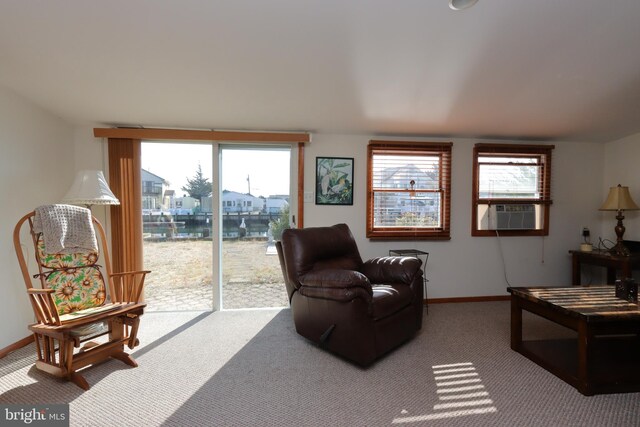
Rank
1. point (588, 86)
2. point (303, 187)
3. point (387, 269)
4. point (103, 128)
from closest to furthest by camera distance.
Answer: point (588, 86)
point (387, 269)
point (103, 128)
point (303, 187)

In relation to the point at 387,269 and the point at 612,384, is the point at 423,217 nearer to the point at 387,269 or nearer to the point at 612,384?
the point at 387,269

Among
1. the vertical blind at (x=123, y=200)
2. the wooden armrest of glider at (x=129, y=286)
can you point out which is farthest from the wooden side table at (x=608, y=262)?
the vertical blind at (x=123, y=200)

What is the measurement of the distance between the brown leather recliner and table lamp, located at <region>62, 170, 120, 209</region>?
5.16 ft

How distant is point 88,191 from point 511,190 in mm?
4481

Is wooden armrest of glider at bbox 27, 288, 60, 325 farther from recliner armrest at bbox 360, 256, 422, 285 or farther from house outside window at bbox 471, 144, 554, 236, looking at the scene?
house outside window at bbox 471, 144, 554, 236

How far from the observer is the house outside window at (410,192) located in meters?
3.51

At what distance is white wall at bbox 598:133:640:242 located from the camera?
11.4 feet

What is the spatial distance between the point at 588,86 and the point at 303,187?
269 centimetres

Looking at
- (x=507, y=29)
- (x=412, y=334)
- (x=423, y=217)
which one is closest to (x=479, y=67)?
(x=507, y=29)

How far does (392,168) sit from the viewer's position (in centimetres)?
355

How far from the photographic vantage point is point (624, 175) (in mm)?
3617

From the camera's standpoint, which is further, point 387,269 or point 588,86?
point 387,269

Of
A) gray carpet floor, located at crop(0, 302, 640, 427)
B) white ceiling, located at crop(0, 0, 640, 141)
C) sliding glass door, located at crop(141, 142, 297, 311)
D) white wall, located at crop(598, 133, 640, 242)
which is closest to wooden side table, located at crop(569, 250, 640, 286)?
white wall, located at crop(598, 133, 640, 242)

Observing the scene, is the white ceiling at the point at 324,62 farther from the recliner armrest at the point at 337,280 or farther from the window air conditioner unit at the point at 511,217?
the recliner armrest at the point at 337,280
